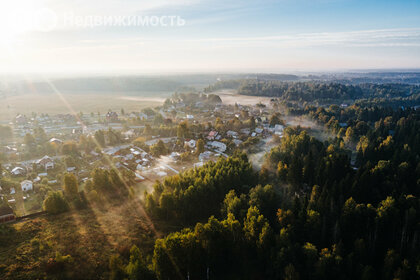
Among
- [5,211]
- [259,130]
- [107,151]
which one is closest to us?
[5,211]

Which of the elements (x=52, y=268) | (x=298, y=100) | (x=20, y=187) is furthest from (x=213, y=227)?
(x=298, y=100)

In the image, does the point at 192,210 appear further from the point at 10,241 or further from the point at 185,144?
the point at 185,144

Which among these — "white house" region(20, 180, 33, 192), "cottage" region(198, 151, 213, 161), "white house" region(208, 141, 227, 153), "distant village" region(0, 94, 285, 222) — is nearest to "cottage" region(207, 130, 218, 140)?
"distant village" region(0, 94, 285, 222)

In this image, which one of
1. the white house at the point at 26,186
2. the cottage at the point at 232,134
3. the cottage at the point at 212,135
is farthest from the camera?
the cottage at the point at 232,134

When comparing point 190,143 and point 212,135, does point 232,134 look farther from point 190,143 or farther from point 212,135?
point 190,143

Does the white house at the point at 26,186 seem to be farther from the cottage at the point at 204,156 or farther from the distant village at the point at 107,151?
the cottage at the point at 204,156

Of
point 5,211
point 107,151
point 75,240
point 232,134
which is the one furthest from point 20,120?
A: point 75,240

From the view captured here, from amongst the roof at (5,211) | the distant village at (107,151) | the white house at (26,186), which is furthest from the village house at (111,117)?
the roof at (5,211)

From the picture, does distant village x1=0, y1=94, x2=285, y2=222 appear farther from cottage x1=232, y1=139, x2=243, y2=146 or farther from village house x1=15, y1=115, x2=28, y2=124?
village house x1=15, y1=115, x2=28, y2=124
